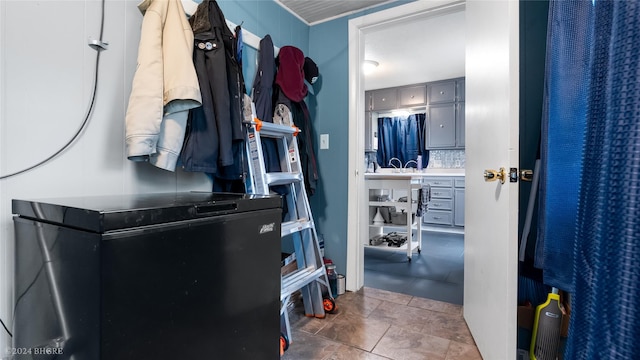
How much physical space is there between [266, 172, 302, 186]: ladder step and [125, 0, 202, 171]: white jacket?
0.50 m

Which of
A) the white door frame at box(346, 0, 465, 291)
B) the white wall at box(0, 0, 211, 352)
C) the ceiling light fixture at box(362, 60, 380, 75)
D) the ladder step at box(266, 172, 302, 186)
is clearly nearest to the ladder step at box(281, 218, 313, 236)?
the ladder step at box(266, 172, 302, 186)

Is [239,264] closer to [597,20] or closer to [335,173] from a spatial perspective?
[597,20]

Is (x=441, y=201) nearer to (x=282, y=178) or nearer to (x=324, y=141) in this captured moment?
(x=324, y=141)

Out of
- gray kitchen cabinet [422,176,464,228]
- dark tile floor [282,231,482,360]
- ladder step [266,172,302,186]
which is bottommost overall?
dark tile floor [282,231,482,360]

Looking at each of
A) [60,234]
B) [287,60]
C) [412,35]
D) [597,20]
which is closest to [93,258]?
[60,234]

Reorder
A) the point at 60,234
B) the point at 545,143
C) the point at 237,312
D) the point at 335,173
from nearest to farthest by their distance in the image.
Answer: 1. the point at 60,234
2. the point at 237,312
3. the point at 545,143
4. the point at 335,173

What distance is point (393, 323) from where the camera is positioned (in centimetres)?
180

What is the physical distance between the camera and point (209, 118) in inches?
54.2

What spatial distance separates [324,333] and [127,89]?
1584 mm

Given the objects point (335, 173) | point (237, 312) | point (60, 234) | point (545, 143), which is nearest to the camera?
point (60, 234)

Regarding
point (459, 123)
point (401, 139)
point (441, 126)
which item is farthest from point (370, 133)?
point (459, 123)

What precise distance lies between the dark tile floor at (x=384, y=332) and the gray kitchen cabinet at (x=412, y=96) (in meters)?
3.82

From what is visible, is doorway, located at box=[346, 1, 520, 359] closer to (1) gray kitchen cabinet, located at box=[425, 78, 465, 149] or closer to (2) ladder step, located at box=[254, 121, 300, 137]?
(2) ladder step, located at box=[254, 121, 300, 137]

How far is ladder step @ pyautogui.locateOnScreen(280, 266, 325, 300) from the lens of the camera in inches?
61.7
